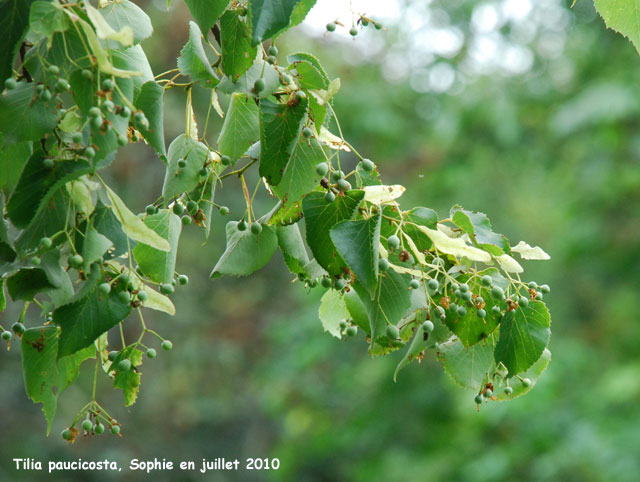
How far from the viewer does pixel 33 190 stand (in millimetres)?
763

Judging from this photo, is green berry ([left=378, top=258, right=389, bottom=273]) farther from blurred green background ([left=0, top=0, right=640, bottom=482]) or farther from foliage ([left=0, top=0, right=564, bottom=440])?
blurred green background ([left=0, top=0, right=640, bottom=482])

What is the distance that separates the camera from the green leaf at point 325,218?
0.87 m

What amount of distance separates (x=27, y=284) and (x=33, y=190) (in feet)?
0.40

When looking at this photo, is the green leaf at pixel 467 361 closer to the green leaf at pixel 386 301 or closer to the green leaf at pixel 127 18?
the green leaf at pixel 386 301

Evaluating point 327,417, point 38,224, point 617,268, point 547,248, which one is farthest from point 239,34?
point 547,248

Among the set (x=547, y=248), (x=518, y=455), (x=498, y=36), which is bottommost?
(x=518, y=455)

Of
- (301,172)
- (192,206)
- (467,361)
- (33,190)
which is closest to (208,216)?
(192,206)

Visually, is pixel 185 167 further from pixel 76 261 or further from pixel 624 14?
pixel 624 14

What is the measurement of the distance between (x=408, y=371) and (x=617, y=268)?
1.62m

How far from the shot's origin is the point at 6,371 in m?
6.25

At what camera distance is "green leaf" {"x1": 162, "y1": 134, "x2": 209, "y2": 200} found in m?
0.90

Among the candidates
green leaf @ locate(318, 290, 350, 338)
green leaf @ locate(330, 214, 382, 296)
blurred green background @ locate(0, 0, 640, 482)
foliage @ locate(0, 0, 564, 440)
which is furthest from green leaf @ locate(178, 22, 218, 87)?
blurred green background @ locate(0, 0, 640, 482)

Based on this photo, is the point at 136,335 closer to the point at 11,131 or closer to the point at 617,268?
the point at 617,268

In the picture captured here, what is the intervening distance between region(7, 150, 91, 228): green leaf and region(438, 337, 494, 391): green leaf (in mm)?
519
